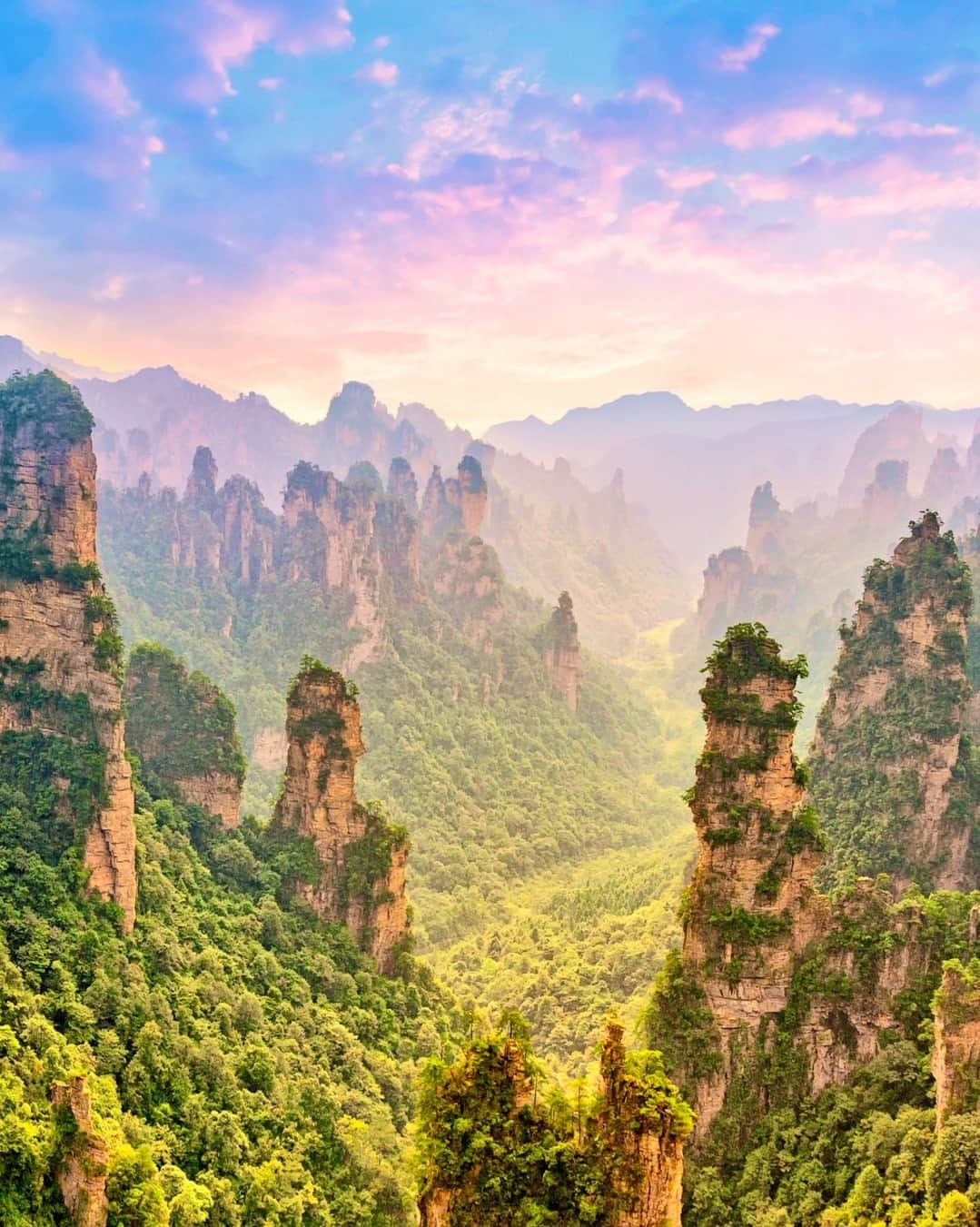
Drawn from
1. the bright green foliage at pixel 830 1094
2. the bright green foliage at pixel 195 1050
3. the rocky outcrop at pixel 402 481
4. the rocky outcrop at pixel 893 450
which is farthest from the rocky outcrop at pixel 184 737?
the rocky outcrop at pixel 893 450

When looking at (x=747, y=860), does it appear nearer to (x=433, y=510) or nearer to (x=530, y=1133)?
(x=530, y=1133)

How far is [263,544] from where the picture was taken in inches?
4250

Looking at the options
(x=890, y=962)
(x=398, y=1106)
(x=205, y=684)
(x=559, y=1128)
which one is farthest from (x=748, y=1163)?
(x=205, y=684)

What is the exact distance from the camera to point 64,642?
117ft

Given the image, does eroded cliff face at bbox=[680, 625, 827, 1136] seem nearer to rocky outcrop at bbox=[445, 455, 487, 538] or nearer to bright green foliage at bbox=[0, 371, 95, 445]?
bright green foliage at bbox=[0, 371, 95, 445]

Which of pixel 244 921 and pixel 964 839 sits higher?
pixel 964 839

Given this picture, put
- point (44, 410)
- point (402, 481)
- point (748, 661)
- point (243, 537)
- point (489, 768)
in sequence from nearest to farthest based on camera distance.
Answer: point (748, 661), point (44, 410), point (489, 768), point (243, 537), point (402, 481)

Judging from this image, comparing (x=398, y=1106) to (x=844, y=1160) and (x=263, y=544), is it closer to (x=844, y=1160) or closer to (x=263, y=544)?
(x=844, y=1160)

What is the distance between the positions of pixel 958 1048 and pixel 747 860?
27.8 feet

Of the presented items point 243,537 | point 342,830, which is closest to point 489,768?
point 342,830

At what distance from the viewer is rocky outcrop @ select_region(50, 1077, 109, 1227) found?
2242 cm

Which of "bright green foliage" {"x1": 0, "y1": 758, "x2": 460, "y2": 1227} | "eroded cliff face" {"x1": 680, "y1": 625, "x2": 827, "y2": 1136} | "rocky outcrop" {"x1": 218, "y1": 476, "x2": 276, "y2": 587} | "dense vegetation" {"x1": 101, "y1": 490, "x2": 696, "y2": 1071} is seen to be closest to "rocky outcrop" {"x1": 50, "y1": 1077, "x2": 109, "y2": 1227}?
"bright green foliage" {"x1": 0, "y1": 758, "x2": 460, "y2": 1227}

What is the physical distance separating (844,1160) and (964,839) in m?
20.8

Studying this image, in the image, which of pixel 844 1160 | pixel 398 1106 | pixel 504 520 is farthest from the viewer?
pixel 504 520
